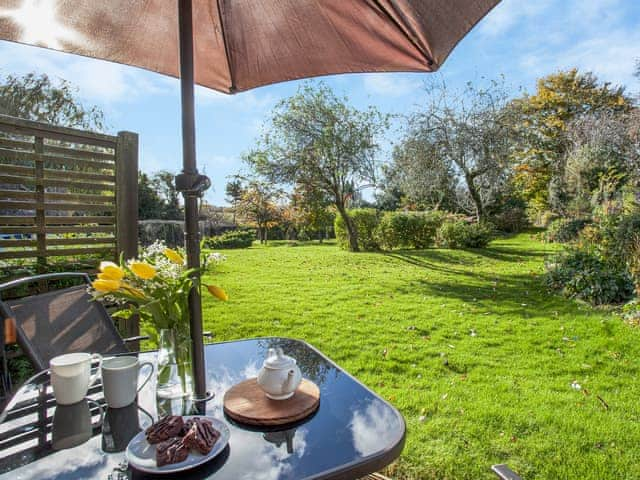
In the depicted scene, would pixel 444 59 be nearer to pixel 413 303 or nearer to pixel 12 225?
pixel 12 225

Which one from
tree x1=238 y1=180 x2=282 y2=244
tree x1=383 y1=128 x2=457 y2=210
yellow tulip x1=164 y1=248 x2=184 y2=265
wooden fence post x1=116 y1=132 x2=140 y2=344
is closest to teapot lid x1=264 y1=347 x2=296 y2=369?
yellow tulip x1=164 y1=248 x2=184 y2=265

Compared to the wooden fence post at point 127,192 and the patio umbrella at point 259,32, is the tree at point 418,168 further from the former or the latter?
the patio umbrella at point 259,32

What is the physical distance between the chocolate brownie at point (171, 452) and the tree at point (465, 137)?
10.7 m

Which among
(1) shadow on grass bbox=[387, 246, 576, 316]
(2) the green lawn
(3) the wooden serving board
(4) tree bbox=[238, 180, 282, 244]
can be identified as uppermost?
(4) tree bbox=[238, 180, 282, 244]

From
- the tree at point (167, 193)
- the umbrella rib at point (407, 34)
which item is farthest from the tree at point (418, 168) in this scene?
the tree at point (167, 193)

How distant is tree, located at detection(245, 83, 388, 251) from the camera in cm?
938

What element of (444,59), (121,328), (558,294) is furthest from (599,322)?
(121,328)

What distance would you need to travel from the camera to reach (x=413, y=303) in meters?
4.95

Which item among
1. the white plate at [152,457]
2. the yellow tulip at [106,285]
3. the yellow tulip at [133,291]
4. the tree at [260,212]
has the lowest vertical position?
the white plate at [152,457]

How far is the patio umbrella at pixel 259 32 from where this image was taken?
4.42 ft

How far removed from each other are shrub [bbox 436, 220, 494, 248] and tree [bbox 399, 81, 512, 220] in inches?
45.5

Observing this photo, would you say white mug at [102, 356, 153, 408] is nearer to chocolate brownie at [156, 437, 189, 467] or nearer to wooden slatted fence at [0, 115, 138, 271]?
chocolate brownie at [156, 437, 189, 467]

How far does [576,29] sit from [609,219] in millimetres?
10147

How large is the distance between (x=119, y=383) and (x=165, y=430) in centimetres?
30
